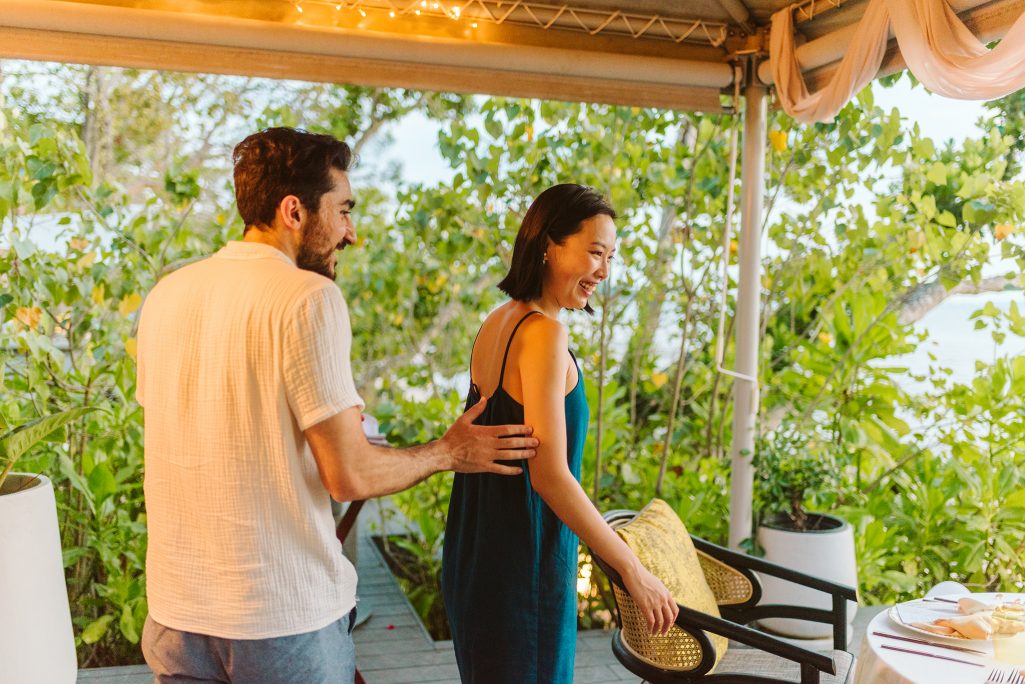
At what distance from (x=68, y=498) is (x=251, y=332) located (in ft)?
10.0

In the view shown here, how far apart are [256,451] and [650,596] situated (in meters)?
1.03

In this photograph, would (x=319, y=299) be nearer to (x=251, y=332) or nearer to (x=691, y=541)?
(x=251, y=332)

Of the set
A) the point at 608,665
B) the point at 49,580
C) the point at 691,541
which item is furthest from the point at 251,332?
the point at 608,665

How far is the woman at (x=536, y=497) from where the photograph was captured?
195 centimetres

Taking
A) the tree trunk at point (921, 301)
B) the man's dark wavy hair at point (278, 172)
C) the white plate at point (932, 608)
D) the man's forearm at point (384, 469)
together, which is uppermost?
the man's dark wavy hair at point (278, 172)

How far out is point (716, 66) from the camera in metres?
3.90

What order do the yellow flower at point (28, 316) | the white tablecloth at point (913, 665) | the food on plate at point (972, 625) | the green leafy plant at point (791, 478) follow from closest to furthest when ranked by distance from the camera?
1. the white tablecloth at point (913, 665)
2. the food on plate at point (972, 625)
3. the yellow flower at point (28, 316)
4. the green leafy plant at point (791, 478)

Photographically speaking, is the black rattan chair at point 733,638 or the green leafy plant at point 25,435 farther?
the green leafy plant at point 25,435

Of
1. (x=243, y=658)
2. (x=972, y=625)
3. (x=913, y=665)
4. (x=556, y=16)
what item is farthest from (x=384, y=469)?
(x=556, y=16)

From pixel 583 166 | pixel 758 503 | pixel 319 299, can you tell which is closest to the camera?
pixel 319 299

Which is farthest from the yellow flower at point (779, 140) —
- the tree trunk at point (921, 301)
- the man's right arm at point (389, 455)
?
the man's right arm at point (389, 455)

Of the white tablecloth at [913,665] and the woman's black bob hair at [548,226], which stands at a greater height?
the woman's black bob hair at [548,226]

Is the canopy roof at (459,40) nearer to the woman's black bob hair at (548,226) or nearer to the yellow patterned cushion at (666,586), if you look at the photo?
the woman's black bob hair at (548,226)

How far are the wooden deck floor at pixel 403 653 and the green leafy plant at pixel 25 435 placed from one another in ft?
3.57
